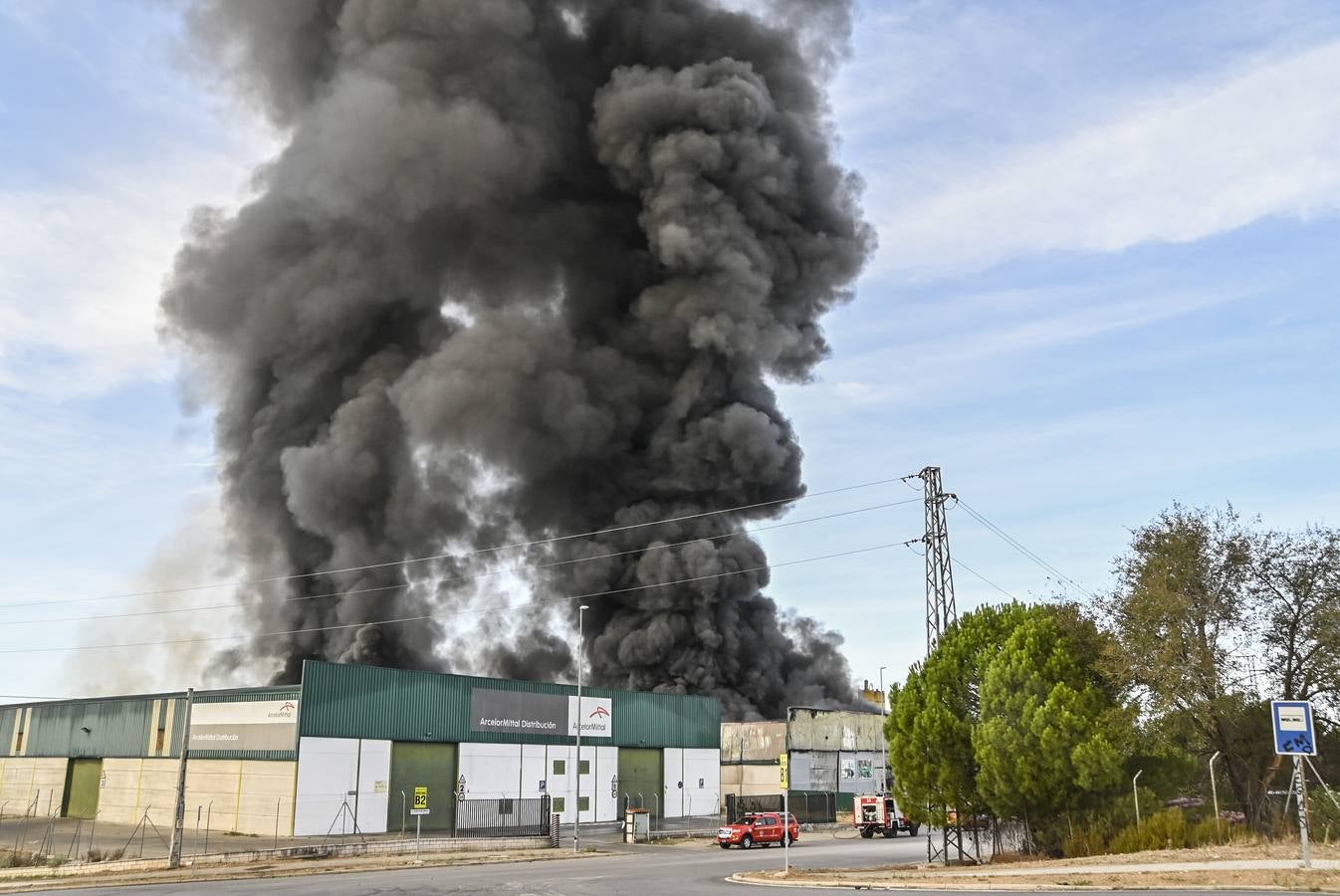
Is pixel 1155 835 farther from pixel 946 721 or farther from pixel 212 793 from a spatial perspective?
pixel 212 793

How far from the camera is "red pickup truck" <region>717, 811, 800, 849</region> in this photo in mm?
39344

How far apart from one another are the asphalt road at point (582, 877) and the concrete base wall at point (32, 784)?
105ft

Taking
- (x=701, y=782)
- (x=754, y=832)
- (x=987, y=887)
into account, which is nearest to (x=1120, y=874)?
(x=987, y=887)

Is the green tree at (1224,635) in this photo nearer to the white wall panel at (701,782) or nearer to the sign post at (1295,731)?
the sign post at (1295,731)

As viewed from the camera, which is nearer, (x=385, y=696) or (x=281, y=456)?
(x=385, y=696)

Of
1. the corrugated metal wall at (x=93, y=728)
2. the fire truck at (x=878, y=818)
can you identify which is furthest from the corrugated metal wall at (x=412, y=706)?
the fire truck at (x=878, y=818)

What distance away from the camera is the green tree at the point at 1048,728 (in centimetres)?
2506

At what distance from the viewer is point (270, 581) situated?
70812 millimetres

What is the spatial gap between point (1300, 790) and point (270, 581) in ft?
212

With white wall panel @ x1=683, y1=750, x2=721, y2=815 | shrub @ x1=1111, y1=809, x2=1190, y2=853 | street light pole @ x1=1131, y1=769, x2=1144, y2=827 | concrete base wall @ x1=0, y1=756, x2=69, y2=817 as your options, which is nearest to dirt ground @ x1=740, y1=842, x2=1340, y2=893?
shrub @ x1=1111, y1=809, x2=1190, y2=853

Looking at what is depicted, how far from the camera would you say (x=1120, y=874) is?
748 inches

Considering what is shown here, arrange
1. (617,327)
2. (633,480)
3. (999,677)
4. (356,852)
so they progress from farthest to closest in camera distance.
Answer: (617,327) → (633,480) → (356,852) → (999,677)

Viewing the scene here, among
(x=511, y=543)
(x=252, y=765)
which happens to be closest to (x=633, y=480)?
(x=511, y=543)

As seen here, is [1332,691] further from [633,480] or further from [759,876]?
[633,480]
